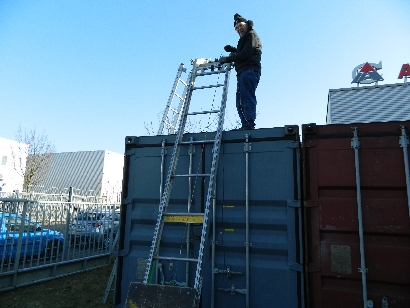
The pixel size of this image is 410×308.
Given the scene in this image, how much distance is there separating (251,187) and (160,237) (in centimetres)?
137

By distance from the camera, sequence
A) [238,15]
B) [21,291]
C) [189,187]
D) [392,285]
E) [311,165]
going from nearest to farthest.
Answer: [392,285], [311,165], [189,187], [238,15], [21,291]

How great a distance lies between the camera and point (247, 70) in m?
4.81

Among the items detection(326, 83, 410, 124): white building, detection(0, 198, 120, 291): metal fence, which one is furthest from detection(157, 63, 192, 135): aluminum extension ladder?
detection(326, 83, 410, 124): white building

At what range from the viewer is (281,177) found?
3.71 meters

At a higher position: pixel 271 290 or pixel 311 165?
pixel 311 165

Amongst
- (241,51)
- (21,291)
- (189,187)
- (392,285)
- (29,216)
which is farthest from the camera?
(29,216)

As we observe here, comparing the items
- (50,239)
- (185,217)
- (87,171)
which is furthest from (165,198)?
(87,171)

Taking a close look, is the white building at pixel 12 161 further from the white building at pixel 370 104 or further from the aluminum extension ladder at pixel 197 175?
the aluminum extension ladder at pixel 197 175

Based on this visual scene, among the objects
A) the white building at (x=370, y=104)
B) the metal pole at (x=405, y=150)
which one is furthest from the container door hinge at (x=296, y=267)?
the white building at (x=370, y=104)

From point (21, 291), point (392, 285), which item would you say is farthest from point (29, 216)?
point (392, 285)

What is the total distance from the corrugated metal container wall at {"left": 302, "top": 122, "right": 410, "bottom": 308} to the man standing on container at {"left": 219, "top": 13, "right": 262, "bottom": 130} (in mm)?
1285

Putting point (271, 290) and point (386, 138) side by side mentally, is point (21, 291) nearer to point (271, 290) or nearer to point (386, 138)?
point (271, 290)

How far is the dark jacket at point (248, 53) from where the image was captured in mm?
4754

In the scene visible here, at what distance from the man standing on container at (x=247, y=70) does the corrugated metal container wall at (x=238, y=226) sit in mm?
815
